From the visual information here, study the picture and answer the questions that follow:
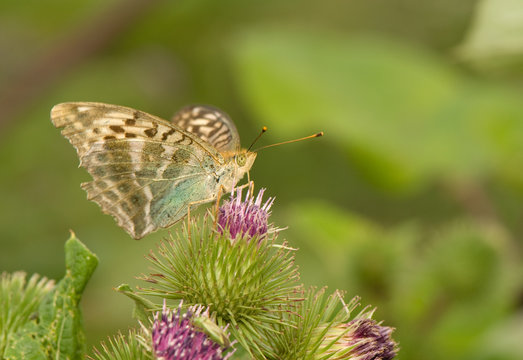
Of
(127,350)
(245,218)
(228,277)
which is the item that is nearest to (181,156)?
(245,218)

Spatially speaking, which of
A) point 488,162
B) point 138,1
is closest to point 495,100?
point 488,162

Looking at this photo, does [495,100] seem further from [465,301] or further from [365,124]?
[465,301]

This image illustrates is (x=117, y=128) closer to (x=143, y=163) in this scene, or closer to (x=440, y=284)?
(x=143, y=163)

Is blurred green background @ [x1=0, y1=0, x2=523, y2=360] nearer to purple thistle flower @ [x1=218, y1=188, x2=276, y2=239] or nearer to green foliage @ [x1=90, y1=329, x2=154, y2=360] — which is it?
purple thistle flower @ [x1=218, y1=188, x2=276, y2=239]

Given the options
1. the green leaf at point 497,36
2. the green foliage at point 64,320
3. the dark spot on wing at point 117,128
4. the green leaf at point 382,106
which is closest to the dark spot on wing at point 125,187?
the dark spot on wing at point 117,128

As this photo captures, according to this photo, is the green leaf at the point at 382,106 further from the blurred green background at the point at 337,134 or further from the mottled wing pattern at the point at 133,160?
the mottled wing pattern at the point at 133,160

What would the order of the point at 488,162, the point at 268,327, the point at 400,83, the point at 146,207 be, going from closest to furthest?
1. the point at 268,327
2. the point at 146,207
3. the point at 488,162
4. the point at 400,83

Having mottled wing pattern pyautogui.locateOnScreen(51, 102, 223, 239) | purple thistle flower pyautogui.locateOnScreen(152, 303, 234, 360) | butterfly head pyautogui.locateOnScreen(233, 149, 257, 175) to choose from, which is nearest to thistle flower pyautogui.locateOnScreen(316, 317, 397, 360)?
purple thistle flower pyautogui.locateOnScreen(152, 303, 234, 360)
